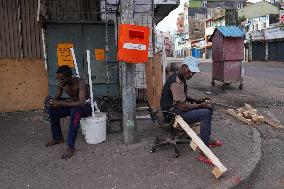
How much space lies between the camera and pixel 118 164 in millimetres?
4789

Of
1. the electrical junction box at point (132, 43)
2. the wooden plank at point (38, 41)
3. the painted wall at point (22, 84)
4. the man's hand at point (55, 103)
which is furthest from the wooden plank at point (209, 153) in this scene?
the wooden plank at point (38, 41)

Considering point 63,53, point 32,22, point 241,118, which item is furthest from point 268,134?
point 32,22

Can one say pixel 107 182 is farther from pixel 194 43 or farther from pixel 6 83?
pixel 194 43

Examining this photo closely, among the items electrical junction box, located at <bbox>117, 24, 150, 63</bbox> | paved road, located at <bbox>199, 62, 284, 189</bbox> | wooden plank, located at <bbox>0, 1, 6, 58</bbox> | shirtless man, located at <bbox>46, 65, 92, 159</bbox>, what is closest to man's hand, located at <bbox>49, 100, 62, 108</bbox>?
shirtless man, located at <bbox>46, 65, 92, 159</bbox>

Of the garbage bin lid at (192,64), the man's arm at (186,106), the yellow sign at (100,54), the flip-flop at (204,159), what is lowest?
the flip-flop at (204,159)

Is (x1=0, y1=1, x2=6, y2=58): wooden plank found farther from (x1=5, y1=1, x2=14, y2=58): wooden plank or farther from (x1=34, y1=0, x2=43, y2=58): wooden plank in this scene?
(x1=34, y1=0, x2=43, y2=58): wooden plank

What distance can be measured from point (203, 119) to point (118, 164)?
1454mm

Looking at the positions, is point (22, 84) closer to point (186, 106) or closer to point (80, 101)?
point (80, 101)

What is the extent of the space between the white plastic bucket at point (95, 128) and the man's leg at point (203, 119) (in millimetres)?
1490

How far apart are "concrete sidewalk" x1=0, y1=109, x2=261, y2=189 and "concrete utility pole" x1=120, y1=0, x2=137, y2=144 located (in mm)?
269

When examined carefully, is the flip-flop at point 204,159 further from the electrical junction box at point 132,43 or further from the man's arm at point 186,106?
the electrical junction box at point 132,43

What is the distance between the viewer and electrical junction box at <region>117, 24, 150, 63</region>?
16.5 feet

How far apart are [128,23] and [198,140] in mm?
2136

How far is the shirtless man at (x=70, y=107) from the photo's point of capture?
206 inches
